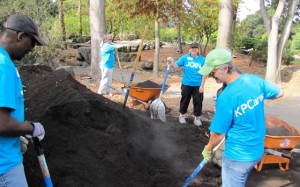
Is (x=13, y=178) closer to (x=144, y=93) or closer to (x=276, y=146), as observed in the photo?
(x=276, y=146)

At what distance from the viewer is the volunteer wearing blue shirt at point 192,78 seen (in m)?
6.35

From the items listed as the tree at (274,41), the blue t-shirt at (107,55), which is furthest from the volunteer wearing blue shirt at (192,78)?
the tree at (274,41)

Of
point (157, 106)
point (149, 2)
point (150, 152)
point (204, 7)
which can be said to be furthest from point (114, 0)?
point (150, 152)

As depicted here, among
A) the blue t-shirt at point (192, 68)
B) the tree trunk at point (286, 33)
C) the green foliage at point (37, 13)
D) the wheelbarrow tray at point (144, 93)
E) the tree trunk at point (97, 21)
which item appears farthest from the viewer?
the green foliage at point (37, 13)

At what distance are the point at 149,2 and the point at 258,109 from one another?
11403mm

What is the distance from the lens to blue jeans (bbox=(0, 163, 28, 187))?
1992 millimetres

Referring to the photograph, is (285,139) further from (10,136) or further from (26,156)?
(10,136)

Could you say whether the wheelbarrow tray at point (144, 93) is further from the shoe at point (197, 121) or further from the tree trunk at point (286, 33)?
the tree trunk at point (286, 33)

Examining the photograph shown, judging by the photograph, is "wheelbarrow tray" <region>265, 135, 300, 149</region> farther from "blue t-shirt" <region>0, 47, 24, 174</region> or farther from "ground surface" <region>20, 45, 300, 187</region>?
"blue t-shirt" <region>0, 47, 24, 174</region>

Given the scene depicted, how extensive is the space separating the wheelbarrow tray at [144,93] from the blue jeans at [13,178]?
16.5 ft

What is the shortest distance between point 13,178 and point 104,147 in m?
2.00

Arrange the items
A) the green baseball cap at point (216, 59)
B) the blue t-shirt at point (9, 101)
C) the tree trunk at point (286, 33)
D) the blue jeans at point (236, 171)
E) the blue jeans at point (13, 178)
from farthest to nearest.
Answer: the tree trunk at point (286, 33)
the blue jeans at point (236, 171)
the green baseball cap at point (216, 59)
the blue jeans at point (13, 178)
the blue t-shirt at point (9, 101)

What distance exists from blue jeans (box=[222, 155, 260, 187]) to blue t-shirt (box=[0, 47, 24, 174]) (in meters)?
1.67

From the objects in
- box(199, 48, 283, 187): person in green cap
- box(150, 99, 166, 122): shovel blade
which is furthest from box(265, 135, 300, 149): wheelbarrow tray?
box(150, 99, 166, 122): shovel blade
